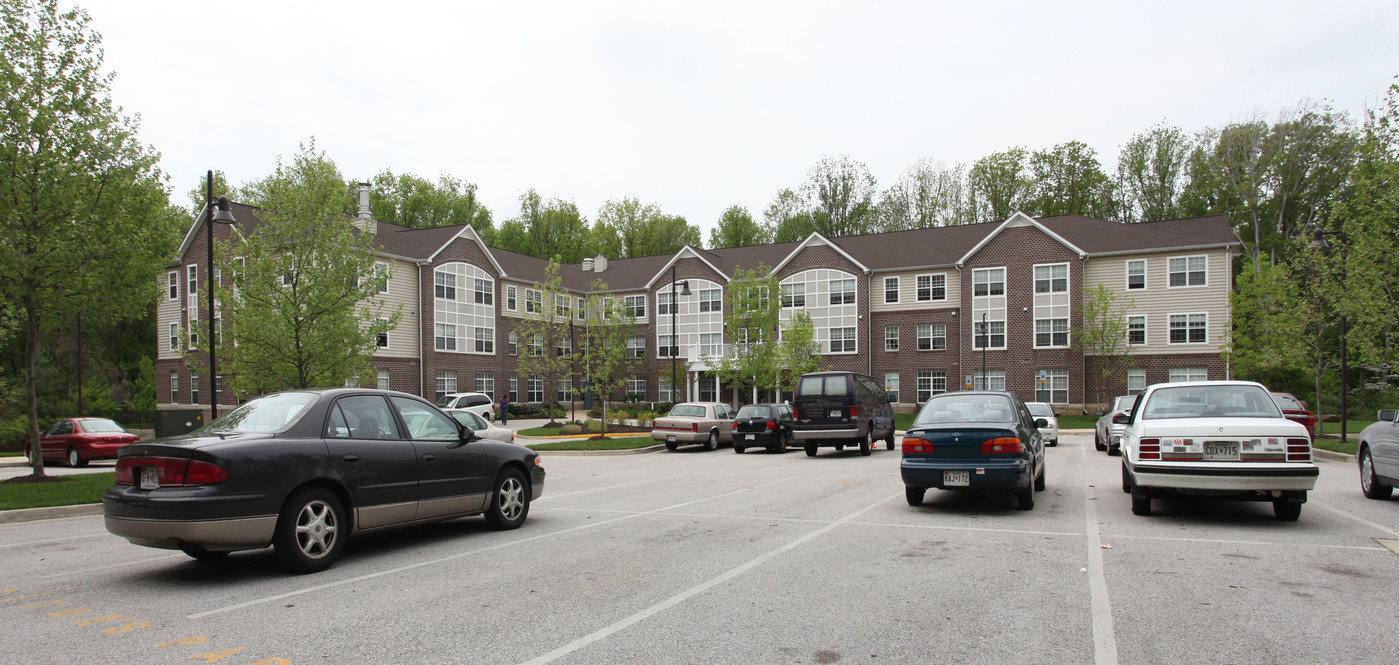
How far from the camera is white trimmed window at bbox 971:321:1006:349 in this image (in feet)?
150

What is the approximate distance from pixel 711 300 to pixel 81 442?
122 feet

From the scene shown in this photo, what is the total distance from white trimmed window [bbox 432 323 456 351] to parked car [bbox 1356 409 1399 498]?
40561 millimetres

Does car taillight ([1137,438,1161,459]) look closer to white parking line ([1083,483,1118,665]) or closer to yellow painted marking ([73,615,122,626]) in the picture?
white parking line ([1083,483,1118,665])

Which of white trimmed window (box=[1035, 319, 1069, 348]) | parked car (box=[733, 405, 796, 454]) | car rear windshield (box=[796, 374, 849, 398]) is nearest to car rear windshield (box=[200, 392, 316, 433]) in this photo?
car rear windshield (box=[796, 374, 849, 398])

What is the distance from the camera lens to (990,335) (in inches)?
1807

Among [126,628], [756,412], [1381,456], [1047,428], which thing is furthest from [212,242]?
[1047,428]

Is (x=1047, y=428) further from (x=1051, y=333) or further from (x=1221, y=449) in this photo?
(x=1051, y=333)

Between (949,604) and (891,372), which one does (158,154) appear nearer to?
(949,604)

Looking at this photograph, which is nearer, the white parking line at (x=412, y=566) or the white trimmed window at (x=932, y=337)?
the white parking line at (x=412, y=566)

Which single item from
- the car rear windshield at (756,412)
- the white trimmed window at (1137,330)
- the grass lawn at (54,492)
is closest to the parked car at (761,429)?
the car rear windshield at (756,412)

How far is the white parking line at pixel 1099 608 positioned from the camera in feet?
15.6

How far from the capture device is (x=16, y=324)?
61.1 ft

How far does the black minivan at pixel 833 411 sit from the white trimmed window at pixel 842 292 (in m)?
28.6

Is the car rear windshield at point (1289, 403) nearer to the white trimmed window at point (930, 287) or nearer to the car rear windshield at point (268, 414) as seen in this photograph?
the car rear windshield at point (268, 414)
